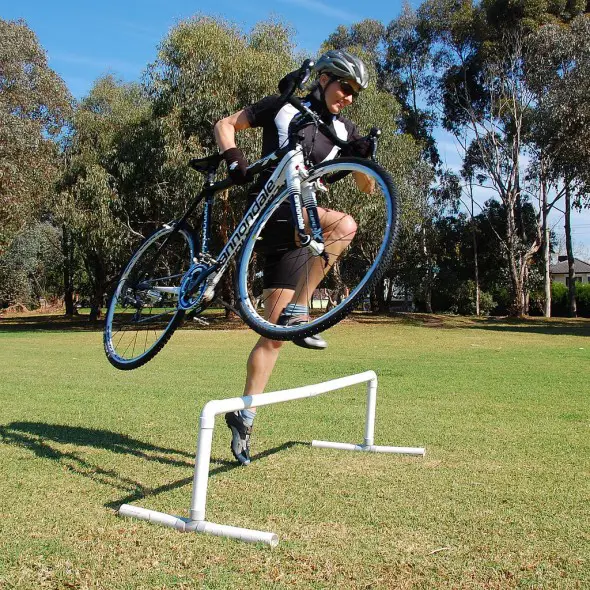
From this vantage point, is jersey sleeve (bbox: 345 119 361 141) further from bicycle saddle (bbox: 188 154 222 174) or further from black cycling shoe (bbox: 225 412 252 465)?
black cycling shoe (bbox: 225 412 252 465)

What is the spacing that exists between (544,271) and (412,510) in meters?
45.0

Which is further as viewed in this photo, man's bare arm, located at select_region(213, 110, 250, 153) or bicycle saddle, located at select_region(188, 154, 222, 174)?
bicycle saddle, located at select_region(188, 154, 222, 174)

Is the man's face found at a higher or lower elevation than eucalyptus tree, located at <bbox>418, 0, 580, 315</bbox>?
lower

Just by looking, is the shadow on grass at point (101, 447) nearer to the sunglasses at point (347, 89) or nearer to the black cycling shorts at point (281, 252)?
the black cycling shorts at point (281, 252)

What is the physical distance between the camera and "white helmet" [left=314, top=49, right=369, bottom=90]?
13.9ft

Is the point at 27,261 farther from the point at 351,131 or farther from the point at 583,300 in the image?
the point at 351,131

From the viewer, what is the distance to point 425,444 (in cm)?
626

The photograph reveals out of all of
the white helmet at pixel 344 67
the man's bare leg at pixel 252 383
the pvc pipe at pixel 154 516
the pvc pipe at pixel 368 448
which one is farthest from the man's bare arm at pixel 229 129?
the pvc pipe at pixel 368 448

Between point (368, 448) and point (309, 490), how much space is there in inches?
54.9

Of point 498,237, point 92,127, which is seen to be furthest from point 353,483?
point 498,237

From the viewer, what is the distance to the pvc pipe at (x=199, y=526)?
11.8 ft

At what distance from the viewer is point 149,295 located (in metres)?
5.25

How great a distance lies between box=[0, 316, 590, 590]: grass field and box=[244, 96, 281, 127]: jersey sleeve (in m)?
2.55

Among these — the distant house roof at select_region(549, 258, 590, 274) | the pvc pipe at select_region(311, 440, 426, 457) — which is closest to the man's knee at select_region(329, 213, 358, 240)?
the pvc pipe at select_region(311, 440, 426, 457)
